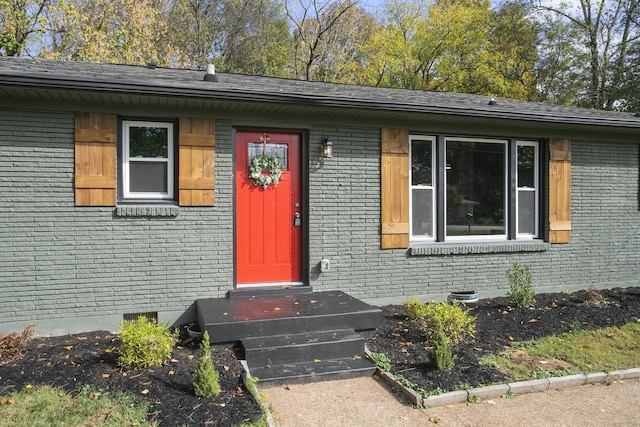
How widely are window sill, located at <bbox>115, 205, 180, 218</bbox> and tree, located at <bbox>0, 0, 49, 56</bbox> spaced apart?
13.5 metres

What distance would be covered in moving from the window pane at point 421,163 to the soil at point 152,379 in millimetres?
4091

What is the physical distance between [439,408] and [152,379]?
100.0 inches

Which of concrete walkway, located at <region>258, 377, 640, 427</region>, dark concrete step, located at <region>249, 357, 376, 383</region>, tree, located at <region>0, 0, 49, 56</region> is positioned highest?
tree, located at <region>0, 0, 49, 56</region>

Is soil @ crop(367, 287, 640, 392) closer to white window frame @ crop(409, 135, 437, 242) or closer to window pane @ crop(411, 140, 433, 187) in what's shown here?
white window frame @ crop(409, 135, 437, 242)

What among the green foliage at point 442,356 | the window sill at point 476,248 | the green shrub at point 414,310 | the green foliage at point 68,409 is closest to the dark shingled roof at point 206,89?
the window sill at point 476,248

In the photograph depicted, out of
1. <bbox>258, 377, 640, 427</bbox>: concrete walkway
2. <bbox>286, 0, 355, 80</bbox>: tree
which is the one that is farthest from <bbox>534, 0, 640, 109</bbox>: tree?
<bbox>258, 377, 640, 427</bbox>: concrete walkway

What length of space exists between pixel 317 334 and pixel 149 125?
349 cm

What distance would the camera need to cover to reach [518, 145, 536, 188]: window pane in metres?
8.12

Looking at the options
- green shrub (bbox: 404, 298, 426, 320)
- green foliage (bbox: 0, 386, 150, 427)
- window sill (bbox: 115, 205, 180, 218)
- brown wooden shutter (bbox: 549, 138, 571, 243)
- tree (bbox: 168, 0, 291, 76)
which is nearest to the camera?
green foliage (bbox: 0, 386, 150, 427)

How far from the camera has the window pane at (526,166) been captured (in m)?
8.12

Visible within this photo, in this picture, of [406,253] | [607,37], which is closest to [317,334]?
[406,253]

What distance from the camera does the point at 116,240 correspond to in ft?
19.4

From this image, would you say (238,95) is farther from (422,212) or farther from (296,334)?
(422,212)

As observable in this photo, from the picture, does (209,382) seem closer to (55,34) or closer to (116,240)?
(116,240)
